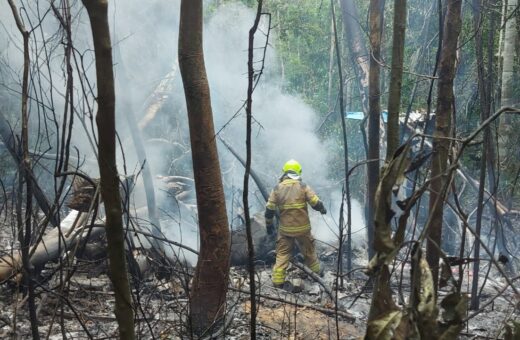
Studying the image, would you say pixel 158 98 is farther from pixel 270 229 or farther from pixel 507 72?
pixel 507 72

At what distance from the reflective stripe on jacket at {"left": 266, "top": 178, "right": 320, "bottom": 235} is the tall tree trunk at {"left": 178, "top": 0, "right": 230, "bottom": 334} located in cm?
346

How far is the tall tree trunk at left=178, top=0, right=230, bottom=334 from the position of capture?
3949 millimetres

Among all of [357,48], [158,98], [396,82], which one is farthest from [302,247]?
[158,98]

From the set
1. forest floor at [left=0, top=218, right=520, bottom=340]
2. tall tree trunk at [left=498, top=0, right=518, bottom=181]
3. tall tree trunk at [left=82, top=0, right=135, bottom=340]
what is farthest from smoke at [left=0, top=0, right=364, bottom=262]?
tall tree trunk at [left=82, top=0, right=135, bottom=340]

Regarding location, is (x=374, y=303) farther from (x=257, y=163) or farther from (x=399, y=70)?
(x=257, y=163)

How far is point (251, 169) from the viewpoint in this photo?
9836 millimetres

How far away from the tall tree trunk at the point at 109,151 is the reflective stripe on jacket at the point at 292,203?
5.66m

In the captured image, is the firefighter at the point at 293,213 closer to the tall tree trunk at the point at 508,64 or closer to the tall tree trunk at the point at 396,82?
the tall tree trunk at the point at 508,64

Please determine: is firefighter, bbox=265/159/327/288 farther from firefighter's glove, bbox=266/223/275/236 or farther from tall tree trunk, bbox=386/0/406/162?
tall tree trunk, bbox=386/0/406/162

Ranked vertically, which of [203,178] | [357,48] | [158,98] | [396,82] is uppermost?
[357,48]

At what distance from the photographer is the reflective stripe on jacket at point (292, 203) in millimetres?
7633

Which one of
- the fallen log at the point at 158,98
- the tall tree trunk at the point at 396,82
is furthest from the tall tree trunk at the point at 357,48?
the fallen log at the point at 158,98

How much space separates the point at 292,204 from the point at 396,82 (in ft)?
15.5

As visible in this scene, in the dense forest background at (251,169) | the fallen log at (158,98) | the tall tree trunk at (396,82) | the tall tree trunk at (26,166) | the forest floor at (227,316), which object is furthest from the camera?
the fallen log at (158,98)
